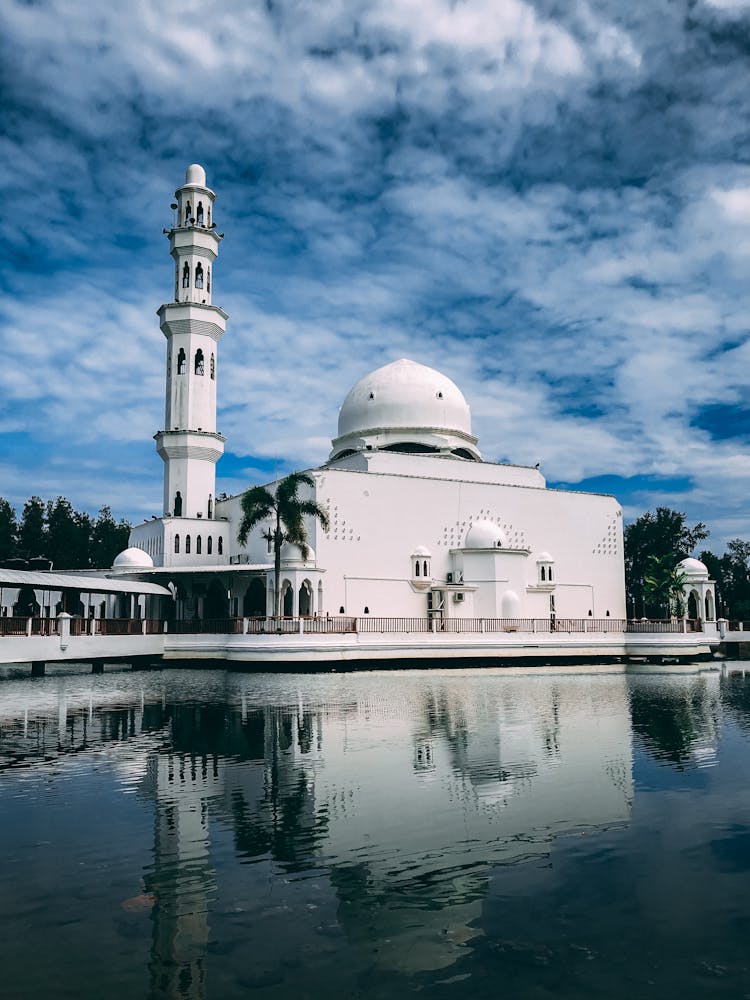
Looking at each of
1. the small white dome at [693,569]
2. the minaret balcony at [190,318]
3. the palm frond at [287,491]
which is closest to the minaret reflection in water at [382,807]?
the palm frond at [287,491]

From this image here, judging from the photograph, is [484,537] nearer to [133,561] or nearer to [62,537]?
[133,561]

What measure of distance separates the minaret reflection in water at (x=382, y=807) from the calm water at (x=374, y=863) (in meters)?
0.03

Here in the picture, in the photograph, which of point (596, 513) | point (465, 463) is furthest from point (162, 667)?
point (596, 513)

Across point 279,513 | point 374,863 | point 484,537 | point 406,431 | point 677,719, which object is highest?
point 406,431

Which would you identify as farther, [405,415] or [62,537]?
[62,537]

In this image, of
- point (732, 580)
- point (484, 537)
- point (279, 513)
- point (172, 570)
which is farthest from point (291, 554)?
point (732, 580)

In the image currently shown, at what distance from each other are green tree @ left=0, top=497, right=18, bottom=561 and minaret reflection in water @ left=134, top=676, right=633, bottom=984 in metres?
45.6

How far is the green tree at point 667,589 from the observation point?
157ft

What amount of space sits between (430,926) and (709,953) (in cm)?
178

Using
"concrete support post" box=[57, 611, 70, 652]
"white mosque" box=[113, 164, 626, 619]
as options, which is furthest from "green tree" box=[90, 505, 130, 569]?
"concrete support post" box=[57, 611, 70, 652]

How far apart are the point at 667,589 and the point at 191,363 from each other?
97.0 feet

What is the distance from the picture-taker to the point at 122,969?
5.12 meters

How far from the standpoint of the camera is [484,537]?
139 feet

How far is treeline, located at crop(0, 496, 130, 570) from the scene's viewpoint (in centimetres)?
5916
